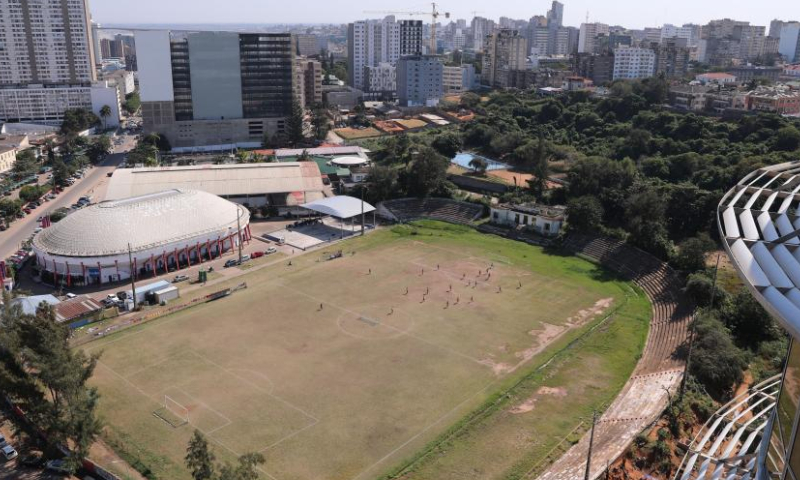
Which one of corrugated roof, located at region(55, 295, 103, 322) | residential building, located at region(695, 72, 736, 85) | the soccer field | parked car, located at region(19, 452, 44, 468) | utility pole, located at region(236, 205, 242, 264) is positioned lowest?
parked car, located at region(19, 452, 44, 468)

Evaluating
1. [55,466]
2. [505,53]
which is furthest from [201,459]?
[505,53]

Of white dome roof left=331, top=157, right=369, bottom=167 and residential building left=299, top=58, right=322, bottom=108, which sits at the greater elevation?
residential building left=299, top=58, right=322, bottom=108

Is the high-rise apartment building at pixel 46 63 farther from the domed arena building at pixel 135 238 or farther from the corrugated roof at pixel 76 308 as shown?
the corrugated roof at pixel 76 308

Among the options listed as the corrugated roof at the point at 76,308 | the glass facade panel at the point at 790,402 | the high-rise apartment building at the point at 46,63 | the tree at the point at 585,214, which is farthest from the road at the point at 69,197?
the glass facade panel at the point at 790,402

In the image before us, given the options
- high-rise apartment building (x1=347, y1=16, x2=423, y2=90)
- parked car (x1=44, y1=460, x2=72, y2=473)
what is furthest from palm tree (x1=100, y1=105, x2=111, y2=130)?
parked car (x1=44, y1=460, x2=72, y2=473)

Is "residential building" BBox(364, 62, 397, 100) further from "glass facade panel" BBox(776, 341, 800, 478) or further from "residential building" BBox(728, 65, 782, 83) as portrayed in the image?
"glass facade panel" BBox(776, 341, 800, 478)

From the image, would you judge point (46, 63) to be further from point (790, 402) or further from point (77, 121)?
point (790, 402)

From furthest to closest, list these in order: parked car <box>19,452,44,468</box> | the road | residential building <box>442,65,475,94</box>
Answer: residential building <box>442,65,475,94</box> < the road < parked car <box>19,452,44,468</box>

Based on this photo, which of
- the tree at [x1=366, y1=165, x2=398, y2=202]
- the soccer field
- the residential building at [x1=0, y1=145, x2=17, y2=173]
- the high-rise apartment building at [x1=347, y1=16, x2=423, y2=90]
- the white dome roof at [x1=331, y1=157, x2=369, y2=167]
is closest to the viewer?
the soccer field
